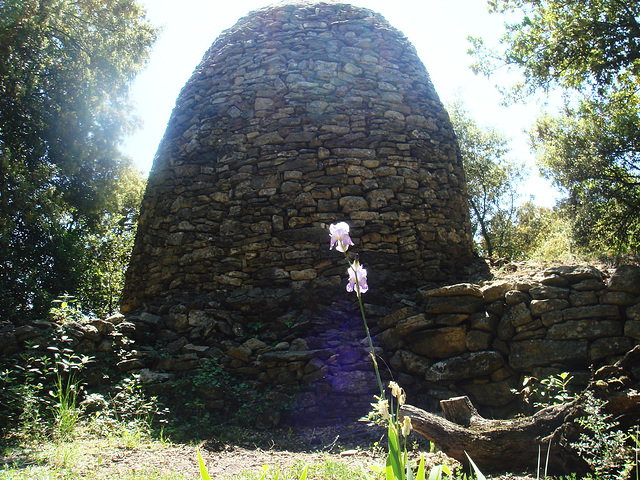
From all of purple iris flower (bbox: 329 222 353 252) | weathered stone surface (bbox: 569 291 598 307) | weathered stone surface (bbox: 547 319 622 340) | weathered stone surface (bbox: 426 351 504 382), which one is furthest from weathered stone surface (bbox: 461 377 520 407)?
purple iris flower (bbox: 329 222 353 252)

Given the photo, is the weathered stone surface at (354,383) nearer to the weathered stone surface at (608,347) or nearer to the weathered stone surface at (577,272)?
the weathered stone surface at (608,347)

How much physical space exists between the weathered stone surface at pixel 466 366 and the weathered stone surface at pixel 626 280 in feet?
4.17

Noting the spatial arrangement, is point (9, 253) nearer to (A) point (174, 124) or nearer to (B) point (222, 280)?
(A) point (174, 124)

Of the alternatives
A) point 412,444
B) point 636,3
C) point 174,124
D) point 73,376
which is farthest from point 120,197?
point 636,3

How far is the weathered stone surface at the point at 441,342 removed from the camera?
179 inches

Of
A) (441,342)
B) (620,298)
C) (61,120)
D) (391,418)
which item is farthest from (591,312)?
(61,120)

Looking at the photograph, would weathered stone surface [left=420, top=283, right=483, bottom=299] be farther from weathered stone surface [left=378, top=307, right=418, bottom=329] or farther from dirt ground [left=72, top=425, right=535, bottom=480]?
dirt ground [left=72, top=425, right=535, bottom=480]

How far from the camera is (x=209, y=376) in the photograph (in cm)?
482

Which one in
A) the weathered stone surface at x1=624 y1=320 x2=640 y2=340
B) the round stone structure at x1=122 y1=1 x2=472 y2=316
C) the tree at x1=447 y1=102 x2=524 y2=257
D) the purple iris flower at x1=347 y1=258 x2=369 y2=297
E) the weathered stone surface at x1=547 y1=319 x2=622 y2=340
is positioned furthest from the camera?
the tree at x1=447 y1=102 x2=524 y2=257

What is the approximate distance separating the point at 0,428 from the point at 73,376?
0.82 meters

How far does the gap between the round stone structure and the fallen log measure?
9.02 ft

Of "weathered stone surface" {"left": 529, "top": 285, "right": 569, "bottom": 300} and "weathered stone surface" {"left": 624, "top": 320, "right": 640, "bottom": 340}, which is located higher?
"weathered stone surface" {"left": 529, "top": 285, "right": 569, "bottom": 300}

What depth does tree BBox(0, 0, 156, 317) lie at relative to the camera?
9.24m

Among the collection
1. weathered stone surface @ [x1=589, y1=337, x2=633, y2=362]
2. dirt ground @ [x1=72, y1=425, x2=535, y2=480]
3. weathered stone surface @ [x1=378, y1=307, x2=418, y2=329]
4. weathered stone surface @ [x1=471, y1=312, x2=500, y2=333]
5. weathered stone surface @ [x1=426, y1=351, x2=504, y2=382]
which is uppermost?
weathered stone surface @ [x1=378, y1=307, x2=418, y2=329]
